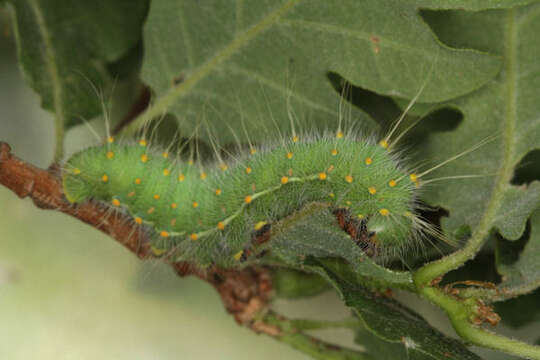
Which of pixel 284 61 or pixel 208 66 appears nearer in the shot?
pixel 284 61

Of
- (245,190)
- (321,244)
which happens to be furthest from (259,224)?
(321,244)

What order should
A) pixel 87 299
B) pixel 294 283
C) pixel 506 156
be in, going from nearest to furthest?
pixel 506 156, pixel 294 283, pixel 87 299

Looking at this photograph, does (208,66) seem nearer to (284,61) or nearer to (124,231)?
(284,61)

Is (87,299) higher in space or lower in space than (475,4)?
lower

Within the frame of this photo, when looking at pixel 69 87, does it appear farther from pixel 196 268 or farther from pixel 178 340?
pixel 178 340

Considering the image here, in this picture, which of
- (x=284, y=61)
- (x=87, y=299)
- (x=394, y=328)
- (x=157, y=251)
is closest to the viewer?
(x=394, y=328)

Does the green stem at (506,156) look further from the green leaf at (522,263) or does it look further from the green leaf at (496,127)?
the green leaf at (522,263)

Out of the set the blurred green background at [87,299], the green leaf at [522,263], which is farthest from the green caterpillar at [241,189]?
the blurred green background at [87,299]

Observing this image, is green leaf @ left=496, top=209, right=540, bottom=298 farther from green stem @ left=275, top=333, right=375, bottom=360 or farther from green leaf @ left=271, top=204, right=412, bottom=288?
green stem @ left=275, top=333, right=375, bottom=360
